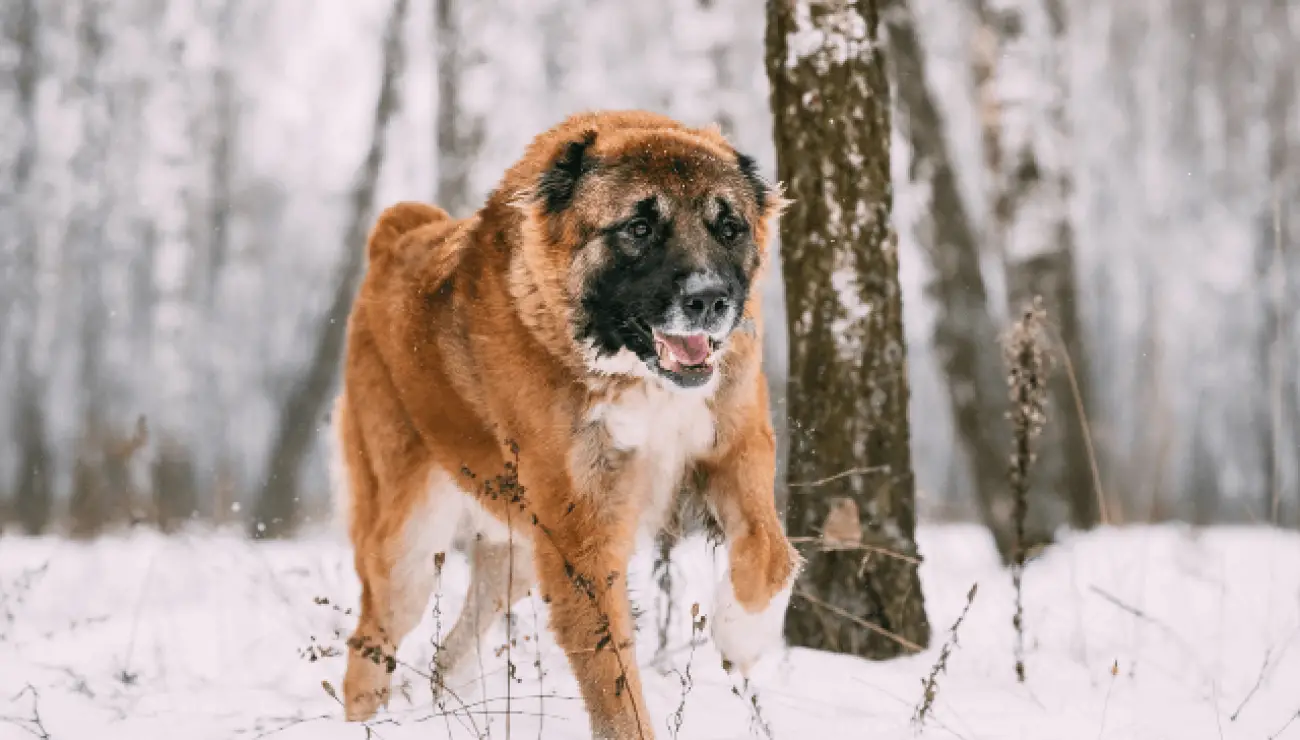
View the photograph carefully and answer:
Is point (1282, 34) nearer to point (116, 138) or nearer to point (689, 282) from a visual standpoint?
point (689, 282)

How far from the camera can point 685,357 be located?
3.55 metres

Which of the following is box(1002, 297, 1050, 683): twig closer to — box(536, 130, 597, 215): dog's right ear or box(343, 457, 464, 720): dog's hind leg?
box(536, 130, 597, 215): dog's right ear

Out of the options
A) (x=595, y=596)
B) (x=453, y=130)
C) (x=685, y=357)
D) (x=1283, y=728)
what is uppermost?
(x=453, y=130)

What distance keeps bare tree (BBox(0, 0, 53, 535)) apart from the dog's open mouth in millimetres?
15909

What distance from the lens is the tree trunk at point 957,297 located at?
8.55m

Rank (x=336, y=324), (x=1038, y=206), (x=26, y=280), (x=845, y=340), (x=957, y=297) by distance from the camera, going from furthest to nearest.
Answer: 1. (x=26, y=280)
2. (x=336, y=324)
3. (x=957, y=297)
4. (x=1038, y=206)
5. (x=845, y=340)

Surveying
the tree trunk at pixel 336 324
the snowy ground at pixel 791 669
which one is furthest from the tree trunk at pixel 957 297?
the tree trunk at pixel 336 324

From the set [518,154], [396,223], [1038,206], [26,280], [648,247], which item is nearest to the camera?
[648,247]

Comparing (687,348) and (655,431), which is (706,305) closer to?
(687,348)

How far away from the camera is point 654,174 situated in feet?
12.0

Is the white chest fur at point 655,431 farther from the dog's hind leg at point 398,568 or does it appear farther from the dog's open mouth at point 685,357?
the dog's hind leg at point 398,568

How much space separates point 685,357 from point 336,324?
10390 mm

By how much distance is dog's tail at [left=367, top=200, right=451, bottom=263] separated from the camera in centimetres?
504

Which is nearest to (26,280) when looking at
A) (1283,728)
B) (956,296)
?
(956,296)
